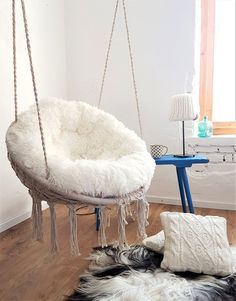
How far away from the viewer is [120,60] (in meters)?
2.83

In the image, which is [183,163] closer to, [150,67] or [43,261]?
[150,67]

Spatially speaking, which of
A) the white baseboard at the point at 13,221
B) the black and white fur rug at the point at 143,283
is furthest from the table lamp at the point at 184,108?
the white baseboard at the point at 13,221

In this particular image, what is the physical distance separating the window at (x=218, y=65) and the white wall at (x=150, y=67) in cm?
20

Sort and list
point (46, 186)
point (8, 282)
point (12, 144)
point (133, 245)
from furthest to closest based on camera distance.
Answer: point (133, 245) → point (8, 282) → point (12, 144) → point (46, 186)

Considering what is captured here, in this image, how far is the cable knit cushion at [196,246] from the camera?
149 cm

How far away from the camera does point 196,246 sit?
152cm

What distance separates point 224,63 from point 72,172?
2.12 metres

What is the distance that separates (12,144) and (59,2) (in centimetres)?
203

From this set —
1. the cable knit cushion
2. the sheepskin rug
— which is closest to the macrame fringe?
the sheepskin rug

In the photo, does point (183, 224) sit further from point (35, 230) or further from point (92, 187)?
point (35, 230)

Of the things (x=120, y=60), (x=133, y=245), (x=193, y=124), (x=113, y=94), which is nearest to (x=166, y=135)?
(x=193, y=124)

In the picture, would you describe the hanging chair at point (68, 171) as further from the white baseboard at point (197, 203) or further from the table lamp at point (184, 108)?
the white baseboard at point (197, 203)

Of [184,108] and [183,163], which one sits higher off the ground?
[184,108]

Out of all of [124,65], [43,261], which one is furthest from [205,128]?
[43,261]
